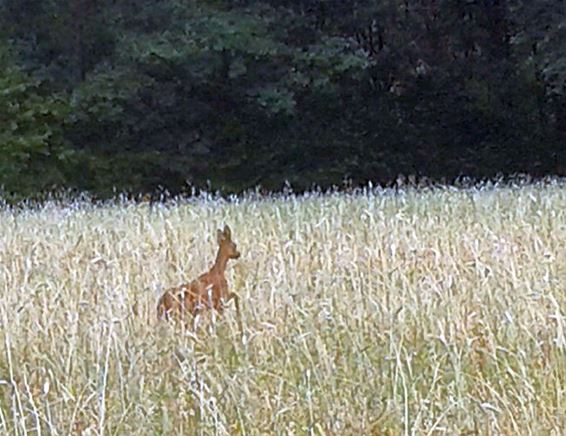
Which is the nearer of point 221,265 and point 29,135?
point 221,265

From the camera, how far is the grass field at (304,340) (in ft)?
7.43

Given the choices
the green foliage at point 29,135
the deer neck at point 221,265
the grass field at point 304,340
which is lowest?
the grass field at point 304,340

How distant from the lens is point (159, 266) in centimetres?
420

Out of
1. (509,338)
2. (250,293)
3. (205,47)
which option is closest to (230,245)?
(250,293)

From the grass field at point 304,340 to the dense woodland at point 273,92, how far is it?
10.2 meters

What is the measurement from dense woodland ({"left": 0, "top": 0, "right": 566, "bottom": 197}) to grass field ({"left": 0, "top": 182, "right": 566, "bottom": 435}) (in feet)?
33.3

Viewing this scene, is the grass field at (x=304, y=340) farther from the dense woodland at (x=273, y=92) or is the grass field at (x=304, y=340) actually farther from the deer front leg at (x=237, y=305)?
the dense woodland at (x=273, y=92)

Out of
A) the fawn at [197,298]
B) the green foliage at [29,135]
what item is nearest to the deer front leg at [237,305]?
the fawn at [197,298]

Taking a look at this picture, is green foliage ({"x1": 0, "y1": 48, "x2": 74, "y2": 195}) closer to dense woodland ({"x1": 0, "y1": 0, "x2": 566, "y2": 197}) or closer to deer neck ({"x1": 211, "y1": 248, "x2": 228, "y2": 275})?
dense woodland ({"x1": 0, "y1": 0, "x2": 566, "y2": 197})

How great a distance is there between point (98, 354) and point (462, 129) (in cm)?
1395

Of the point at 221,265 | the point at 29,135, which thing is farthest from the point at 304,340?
the point at 29,135

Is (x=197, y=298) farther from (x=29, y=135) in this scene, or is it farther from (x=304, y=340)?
(x=29, y=135)

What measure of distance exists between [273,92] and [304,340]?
12388 mm

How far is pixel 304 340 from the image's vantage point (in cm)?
274
